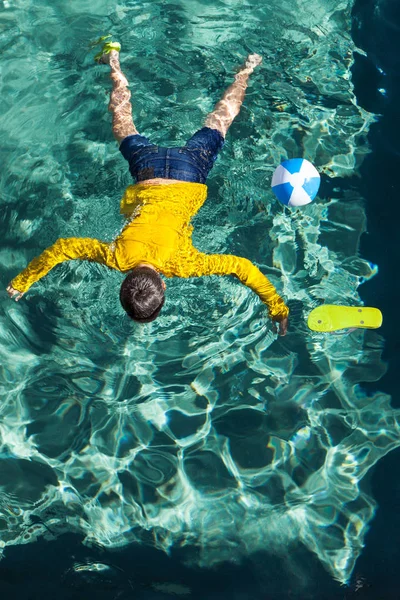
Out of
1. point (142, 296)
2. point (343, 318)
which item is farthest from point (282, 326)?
point (142, 296)

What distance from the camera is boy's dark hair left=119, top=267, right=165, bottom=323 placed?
13.9 feet

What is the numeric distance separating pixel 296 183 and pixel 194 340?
1587 mm

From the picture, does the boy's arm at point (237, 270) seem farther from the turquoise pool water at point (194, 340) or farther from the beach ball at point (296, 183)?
the beach ball at point (296, 183)

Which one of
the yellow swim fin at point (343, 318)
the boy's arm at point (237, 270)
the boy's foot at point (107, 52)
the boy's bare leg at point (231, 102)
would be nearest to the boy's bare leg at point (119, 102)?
the boy's foot at point (107, 52)

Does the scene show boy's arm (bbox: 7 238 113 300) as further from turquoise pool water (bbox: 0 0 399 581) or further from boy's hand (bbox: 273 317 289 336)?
boy's hand (bbox: 273 317 289 336)

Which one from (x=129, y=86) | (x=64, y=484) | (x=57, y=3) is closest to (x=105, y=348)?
(x=64, y=484)

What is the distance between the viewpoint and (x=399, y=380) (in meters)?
5.32

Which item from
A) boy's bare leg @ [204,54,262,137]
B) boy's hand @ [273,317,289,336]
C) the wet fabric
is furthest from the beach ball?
boy's hand @ [273,317,289,336]

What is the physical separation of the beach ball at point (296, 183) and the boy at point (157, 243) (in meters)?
0.64

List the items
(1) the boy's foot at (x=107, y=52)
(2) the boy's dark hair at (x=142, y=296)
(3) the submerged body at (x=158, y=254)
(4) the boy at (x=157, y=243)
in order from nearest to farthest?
(2) the boy's dark hair at (x=142, y=296) < (4) the boy at (x=157, y=243) < (3) the submerged body at (x=158, y=254) < (1) the boy's foot at (x=107, y=52)

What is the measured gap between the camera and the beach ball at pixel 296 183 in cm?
546

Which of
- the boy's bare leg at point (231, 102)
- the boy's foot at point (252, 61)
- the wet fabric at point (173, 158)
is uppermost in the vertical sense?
the boy's foot at point (252, 61)

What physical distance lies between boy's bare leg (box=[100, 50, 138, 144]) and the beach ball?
143 centimetres

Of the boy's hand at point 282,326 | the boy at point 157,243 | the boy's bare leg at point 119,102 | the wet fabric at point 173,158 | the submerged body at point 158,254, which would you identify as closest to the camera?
the boy at point 157,243
